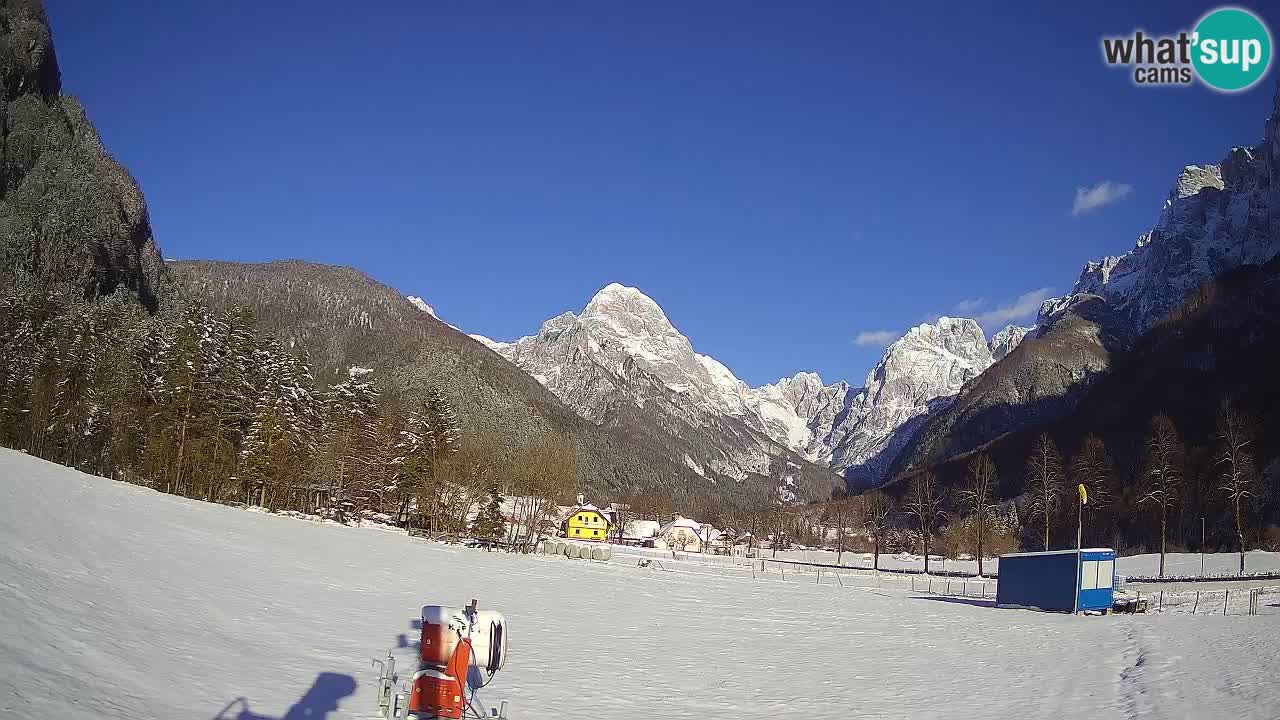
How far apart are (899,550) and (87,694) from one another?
475ft

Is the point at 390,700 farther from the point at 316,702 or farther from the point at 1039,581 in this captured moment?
the point at 1039,581

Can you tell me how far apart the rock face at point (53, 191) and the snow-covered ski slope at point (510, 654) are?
101 m

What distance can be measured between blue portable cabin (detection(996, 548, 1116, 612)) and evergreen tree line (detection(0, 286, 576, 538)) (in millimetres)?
43606

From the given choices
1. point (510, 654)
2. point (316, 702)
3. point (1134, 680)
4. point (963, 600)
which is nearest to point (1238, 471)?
point (963, 600)

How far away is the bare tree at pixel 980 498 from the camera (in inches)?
3531

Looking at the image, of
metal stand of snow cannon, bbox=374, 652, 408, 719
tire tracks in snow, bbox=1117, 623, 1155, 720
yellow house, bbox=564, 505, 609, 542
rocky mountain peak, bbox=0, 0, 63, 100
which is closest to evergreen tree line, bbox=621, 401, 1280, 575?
yellow house, bbox=564, 505, 609, 542

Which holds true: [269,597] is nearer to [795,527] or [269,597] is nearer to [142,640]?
[142,640]

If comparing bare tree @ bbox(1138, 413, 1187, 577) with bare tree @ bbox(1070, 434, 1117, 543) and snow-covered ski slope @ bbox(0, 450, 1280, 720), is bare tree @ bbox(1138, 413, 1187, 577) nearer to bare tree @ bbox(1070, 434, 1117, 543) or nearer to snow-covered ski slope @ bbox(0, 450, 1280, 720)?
bare tree @ bbox(1070, 434, 1117, 543)

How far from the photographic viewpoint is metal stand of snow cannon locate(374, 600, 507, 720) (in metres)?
12.2

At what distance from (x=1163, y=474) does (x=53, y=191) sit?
15261 centimetres

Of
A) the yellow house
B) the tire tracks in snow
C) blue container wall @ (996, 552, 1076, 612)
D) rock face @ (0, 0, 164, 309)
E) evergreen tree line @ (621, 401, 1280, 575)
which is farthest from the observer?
the yellow house

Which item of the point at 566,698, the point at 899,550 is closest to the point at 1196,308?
the point at 899,550

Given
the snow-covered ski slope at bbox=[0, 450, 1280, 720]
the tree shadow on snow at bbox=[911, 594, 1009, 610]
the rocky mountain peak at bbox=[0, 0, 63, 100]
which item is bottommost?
the tree shadow on snow at bbox=[911, 594, 1009, 610]

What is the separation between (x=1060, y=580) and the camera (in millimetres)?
43625
